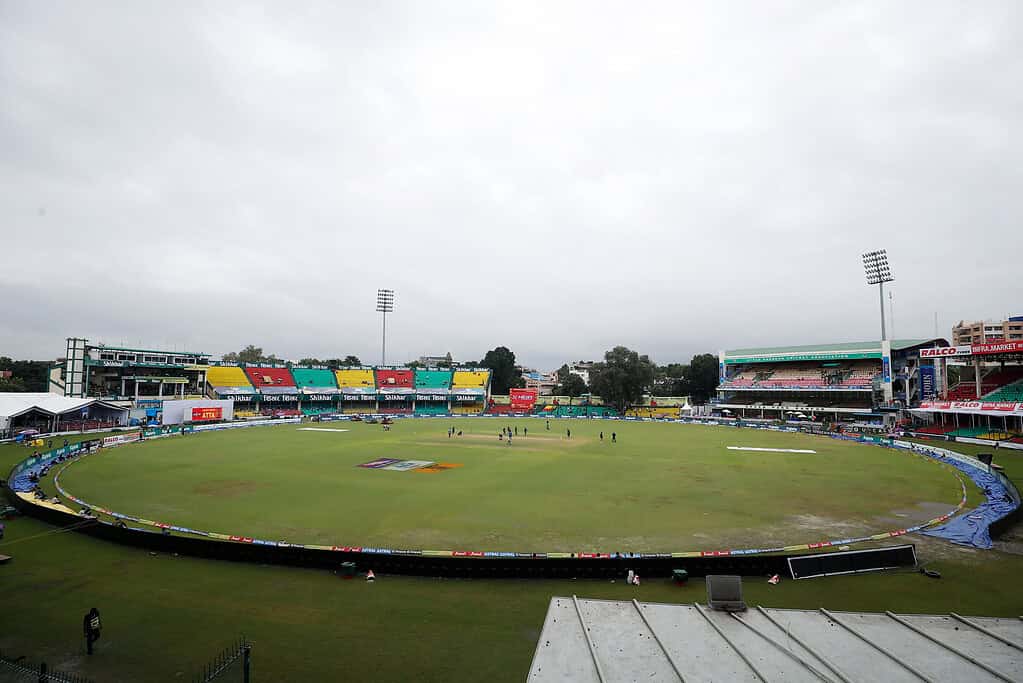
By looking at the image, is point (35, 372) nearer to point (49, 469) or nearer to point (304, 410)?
point (304, 410)

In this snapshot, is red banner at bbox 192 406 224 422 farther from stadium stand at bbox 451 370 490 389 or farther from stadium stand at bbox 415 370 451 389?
A: stadium stand at bbox 451 370 490 389

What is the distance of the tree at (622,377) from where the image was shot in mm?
83000

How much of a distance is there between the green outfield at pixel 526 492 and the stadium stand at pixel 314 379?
43.1 metres

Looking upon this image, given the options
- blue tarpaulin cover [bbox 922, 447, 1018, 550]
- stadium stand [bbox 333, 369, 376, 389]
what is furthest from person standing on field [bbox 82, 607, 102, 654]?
stadium stand [bbox 333, 369, 376, 389]

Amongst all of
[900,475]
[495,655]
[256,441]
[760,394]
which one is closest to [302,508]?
[495,655]

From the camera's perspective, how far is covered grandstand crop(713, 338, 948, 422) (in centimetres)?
6575

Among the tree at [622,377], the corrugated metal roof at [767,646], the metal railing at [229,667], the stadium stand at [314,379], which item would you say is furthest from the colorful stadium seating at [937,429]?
the stadium stand at [314,379]

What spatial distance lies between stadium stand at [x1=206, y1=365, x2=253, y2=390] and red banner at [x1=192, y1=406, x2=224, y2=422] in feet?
60.8

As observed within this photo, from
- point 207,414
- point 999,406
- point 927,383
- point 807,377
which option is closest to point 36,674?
point 207,414

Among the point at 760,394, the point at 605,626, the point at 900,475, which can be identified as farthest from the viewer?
the point at 760,394

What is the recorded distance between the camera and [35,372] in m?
101

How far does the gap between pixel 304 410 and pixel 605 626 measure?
82760 mm

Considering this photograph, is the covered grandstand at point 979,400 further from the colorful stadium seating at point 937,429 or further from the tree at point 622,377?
the tree at point 622,377

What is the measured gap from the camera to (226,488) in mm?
26125
